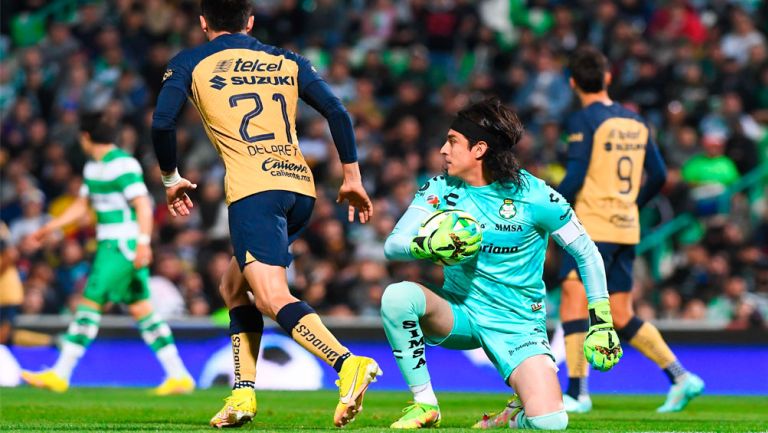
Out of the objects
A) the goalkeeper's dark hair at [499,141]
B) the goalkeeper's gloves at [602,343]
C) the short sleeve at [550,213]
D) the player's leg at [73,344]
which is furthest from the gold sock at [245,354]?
the player's leg at [73,344]

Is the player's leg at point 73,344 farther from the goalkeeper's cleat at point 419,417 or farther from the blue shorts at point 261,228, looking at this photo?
the goalkeeper's cleat at point 419,417

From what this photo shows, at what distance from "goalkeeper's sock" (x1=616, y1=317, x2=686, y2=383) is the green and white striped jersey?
4.05m

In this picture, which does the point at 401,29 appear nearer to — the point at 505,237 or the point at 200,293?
the point at 200,293

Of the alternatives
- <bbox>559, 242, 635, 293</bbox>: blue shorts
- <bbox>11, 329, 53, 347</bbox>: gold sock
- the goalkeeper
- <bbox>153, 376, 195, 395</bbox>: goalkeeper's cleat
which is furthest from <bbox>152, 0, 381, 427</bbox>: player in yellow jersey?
<bbox>11, 329, 53, 347</bbox>: gold sock

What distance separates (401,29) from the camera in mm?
18938

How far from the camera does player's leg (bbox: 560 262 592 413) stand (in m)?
9.62

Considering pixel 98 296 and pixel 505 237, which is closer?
pixel 505 237

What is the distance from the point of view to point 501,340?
7039 mm

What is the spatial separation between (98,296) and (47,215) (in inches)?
252

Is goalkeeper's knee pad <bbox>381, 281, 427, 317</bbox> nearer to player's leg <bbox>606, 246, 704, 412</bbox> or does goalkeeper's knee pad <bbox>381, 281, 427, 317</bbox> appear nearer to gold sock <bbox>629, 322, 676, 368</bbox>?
player's leg <bbox>606, 246, 704, 412</bbox>

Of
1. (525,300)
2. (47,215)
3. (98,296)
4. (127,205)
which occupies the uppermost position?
(525,300)

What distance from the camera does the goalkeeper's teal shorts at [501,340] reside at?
7.00m

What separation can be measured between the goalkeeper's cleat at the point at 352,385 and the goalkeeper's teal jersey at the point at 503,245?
0.74 m

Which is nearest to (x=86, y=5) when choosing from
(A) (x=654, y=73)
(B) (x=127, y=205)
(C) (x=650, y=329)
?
(A) (x=654, y=73)
